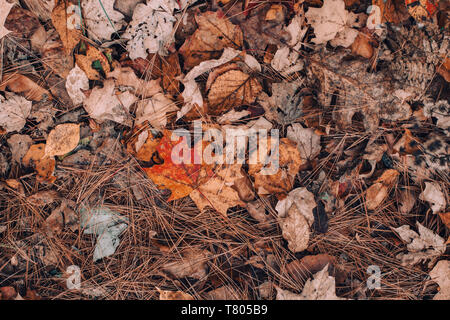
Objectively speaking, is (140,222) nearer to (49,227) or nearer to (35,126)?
(49,227)

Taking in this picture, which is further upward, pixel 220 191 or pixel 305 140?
pixel 305 140

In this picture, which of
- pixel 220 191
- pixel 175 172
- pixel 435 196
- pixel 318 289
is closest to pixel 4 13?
pixel 175 172

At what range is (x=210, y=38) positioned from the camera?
5.08 ft

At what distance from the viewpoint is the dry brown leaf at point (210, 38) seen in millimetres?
1539

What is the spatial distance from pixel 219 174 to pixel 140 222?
63 centimetres

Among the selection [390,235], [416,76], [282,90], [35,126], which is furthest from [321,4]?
[35,126]

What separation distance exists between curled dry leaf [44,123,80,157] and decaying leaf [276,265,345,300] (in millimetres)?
1648

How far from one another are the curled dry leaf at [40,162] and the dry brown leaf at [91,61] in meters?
0.57

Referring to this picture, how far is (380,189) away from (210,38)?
143 cm

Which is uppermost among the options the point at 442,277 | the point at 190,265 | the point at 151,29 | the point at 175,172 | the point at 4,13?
the point at 4,13

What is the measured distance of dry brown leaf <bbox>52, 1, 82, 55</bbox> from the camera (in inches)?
62.1

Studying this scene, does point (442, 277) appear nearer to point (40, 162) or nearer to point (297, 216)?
point (297, 216)

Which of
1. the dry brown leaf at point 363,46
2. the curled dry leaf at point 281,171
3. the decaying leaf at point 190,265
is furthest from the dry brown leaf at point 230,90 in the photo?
the decaying leaf at point 190,265

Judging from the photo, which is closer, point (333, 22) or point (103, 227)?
point (333, 22)
